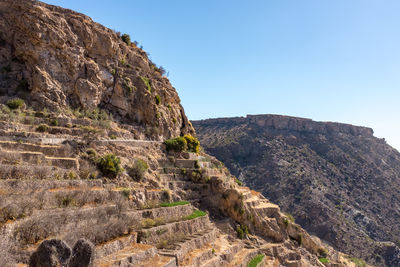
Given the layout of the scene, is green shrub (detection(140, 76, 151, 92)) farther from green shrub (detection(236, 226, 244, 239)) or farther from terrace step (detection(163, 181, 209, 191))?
green shrub (detection(236, 226, 244, 239))

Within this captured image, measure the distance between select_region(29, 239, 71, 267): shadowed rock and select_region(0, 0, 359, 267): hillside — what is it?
0.02 metres

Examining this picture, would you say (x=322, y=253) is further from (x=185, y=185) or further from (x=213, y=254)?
(x=213, y=254)

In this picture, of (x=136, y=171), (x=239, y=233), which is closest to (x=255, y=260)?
(x=239, y=233)

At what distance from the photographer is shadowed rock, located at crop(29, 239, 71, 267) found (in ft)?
21.9

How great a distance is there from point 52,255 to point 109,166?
10637 mm

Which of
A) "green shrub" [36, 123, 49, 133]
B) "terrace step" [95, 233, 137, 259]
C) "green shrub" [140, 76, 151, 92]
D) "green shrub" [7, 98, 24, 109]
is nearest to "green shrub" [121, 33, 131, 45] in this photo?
"green shrub" [140, 76, 151, 92]

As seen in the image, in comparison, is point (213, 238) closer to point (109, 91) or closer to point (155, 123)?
point (155, 123)

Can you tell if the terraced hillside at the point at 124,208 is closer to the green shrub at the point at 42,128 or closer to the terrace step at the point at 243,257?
the terrace step at the point at 243,257

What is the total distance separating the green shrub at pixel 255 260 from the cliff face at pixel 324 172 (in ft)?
108

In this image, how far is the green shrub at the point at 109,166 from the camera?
1705 cm

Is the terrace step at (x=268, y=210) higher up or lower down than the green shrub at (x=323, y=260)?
higher up

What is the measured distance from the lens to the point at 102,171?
55.8 ft

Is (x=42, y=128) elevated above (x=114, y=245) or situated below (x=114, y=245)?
above

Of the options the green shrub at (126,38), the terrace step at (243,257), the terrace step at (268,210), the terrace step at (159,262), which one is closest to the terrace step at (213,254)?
the terrace step at (243,257)
